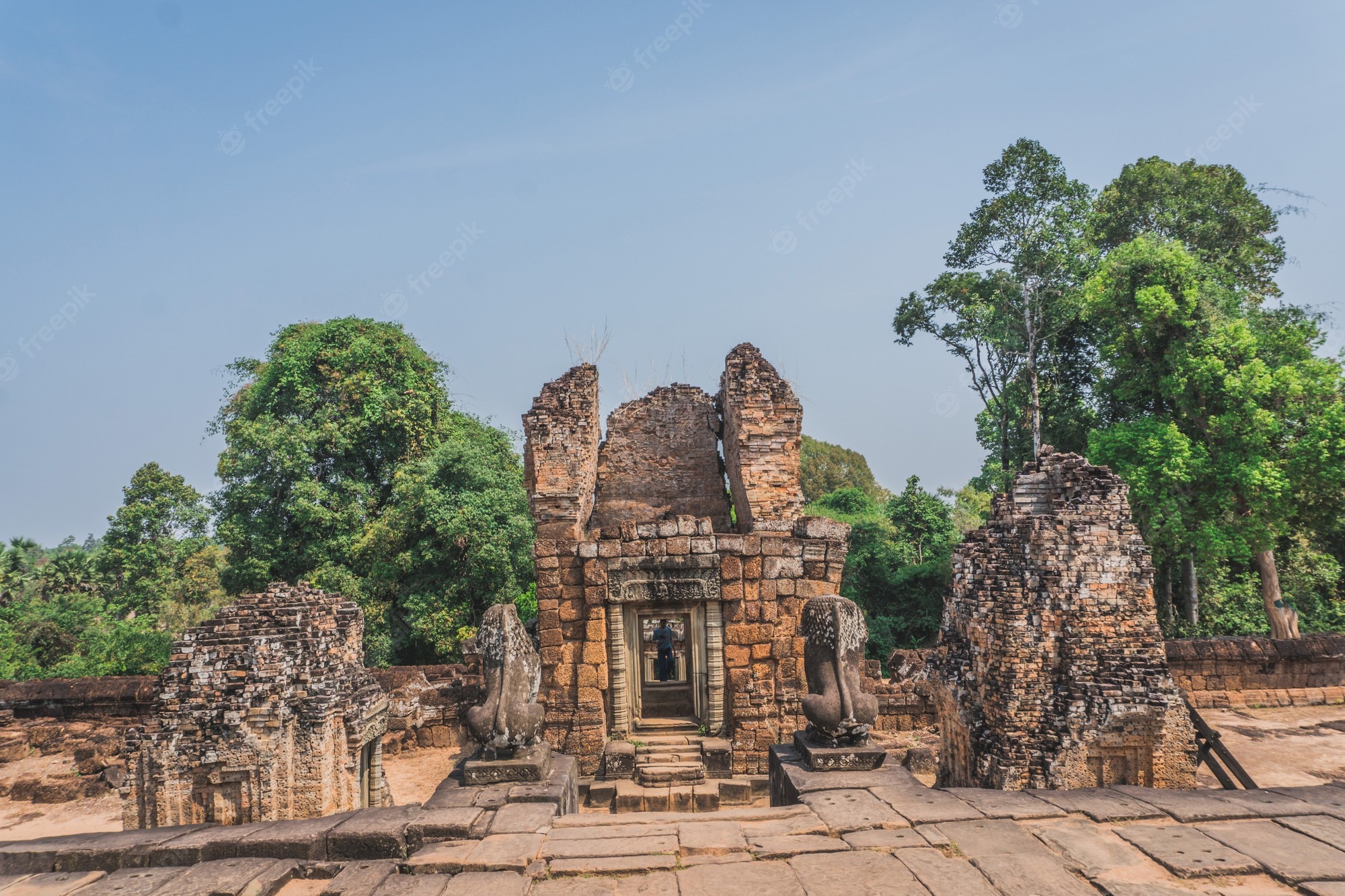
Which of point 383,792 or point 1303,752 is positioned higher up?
point 383,792

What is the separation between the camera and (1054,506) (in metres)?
7.68

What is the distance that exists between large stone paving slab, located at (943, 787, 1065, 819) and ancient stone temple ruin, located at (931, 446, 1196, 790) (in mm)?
775

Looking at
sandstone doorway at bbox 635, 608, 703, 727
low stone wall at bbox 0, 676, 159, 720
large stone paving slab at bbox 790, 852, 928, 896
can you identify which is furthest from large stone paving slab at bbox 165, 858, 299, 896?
low stone wall at bbox 0, 676, 159, 720

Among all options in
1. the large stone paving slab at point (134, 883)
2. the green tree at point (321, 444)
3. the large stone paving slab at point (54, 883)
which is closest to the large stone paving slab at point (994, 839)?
the large stone paving slab at point (134, 883)

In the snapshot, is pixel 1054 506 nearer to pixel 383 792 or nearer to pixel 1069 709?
pixel 1069 709

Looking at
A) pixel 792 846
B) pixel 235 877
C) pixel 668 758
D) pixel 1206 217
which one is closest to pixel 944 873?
pixel 792 846

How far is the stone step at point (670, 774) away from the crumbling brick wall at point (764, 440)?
358cm

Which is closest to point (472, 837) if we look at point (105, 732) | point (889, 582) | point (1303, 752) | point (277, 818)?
point (277, 818)

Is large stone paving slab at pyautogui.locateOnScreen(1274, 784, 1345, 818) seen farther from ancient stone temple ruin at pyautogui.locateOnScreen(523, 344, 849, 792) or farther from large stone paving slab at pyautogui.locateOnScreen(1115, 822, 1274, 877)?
ancient stone temple ruin at pyautogui.locateOnScreen(523, 344, 849, 792)

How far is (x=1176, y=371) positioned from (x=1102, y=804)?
1317 cm

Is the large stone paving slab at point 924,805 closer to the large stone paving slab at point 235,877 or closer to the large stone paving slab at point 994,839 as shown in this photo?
the large stone paving slab at point 994,839

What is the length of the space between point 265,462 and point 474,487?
5.62 m

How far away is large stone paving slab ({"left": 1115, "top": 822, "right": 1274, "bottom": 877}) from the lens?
14.9ft

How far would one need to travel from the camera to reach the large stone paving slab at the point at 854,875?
14.5 ft
